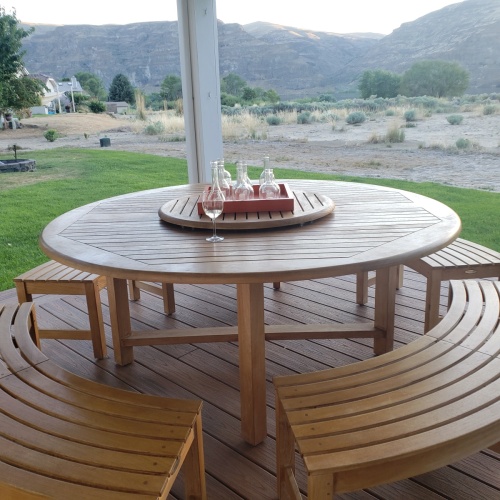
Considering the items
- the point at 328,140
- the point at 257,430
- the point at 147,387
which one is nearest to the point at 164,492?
the point at 257,430

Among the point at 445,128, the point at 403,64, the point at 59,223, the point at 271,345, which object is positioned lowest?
the point at 271,345

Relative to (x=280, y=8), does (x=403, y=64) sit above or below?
below

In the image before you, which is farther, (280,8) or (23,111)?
(280,8)

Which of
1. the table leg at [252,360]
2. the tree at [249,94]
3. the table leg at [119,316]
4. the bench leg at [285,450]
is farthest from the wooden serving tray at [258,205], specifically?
the tree at [249,94]

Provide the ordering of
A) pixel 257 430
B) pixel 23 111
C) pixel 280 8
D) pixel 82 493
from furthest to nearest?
pixel 280 8, pixel 23 111, pixel 257 430, pixel 82 493

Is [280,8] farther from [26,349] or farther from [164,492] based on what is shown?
[164,492]

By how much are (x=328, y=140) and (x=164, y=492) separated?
4048 mm

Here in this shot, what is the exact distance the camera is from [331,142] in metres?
4.73

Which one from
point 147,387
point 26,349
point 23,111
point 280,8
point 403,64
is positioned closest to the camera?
point 26,349

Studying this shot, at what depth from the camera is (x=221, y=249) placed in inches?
71.6

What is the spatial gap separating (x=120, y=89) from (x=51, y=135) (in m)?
0.73

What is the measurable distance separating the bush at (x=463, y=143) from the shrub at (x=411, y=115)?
40 cm

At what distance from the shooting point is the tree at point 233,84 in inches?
188

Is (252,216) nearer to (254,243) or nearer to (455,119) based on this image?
(254,243)
